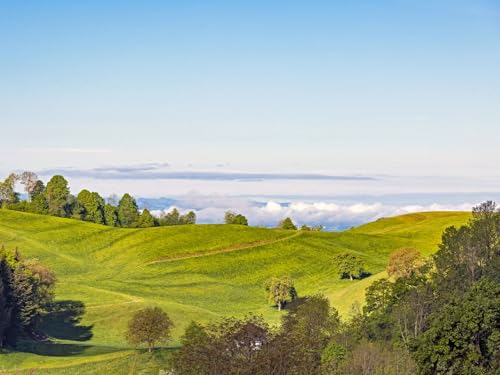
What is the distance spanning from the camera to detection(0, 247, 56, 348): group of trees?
327 feet

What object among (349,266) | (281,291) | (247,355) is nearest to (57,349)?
(281,291)

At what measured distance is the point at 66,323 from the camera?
11888 cm

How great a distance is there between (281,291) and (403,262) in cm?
2356

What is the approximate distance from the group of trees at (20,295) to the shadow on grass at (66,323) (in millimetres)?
2080

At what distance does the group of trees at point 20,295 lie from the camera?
327 feet

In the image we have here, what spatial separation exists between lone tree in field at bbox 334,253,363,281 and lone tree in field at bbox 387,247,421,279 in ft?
85.6

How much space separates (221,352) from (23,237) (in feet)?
456

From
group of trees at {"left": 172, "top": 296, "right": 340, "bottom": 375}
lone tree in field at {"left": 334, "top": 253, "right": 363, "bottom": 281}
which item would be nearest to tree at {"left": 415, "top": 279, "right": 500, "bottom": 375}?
group of trees at {"left": 172, "top": 296, "right": 340, "bottom": 375}

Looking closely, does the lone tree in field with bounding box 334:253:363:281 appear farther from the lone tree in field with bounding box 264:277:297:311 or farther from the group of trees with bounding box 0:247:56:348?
the group of trees with bounding box 0:247:56:348

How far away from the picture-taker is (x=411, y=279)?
88.7 meters

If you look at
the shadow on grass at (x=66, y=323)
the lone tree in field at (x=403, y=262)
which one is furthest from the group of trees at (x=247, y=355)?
the lone tree in field at (x=403, y=262)

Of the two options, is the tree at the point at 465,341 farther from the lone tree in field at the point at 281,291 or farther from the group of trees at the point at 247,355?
the lone tree in field at the point at 281,291

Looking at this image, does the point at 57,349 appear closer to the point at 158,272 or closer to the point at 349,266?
the point at 158,272

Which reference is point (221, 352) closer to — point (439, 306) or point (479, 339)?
point (479, 339)
